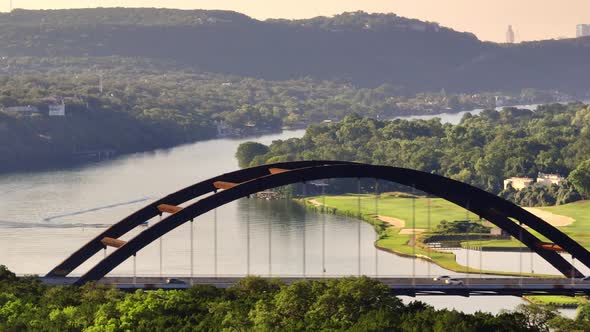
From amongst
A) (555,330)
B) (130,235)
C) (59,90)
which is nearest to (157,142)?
(59,90)

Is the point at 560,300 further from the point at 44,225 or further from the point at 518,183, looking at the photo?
the point at 518,183

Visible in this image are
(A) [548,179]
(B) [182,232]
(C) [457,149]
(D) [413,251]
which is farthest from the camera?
(C) [457,149]

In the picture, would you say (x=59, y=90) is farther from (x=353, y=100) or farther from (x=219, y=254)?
(x=219, y=254)

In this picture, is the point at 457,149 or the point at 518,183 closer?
the point at 518,183

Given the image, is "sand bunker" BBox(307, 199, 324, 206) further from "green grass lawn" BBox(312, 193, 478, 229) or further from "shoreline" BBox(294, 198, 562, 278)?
"shoreline" BBox(294, 198, 562, 278)

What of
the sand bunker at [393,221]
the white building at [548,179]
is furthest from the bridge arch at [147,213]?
the white building at [548,179]

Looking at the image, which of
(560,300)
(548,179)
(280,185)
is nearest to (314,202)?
(548,179)

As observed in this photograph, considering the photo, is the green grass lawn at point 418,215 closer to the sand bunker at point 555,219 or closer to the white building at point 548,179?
the sand bunker at point 555,219
